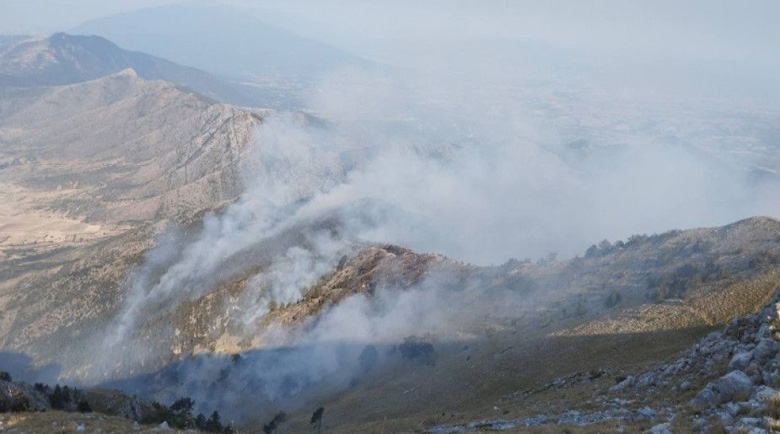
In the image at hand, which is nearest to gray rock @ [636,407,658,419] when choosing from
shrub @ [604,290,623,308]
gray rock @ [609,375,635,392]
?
gray rock @ [609,375,635,392]

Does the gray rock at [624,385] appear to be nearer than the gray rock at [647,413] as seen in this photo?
No


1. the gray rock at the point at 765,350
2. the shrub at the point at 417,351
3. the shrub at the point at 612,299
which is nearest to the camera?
the gray rock at the point at 765,350

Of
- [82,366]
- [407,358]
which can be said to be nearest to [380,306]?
[407,358]

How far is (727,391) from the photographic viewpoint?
20.8 metres

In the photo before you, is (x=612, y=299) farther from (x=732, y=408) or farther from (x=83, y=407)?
(x=83, y=407)

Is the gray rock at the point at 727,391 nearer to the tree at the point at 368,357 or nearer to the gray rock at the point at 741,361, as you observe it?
the gray rock at the point at 741,361

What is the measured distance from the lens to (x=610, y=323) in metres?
58.5

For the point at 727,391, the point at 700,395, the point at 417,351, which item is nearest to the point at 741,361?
the point at 700,395

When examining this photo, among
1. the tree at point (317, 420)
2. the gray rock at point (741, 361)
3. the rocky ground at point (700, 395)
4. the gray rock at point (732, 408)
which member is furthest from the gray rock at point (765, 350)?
the tree at point (317, 420)

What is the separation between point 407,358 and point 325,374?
86.5 ft

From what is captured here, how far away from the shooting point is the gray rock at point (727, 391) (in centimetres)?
2014

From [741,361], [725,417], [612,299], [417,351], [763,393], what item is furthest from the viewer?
[417,351]

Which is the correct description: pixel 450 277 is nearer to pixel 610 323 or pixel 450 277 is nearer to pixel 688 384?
pixel 610 323

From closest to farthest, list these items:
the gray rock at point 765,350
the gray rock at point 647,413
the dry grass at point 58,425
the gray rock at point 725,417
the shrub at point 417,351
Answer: the gray rock at point 725,417 < the gray rock at point 765,350 < the gray rock at point 647,413 < the dry grass at point 58,425 < the shrub at point 417,351
